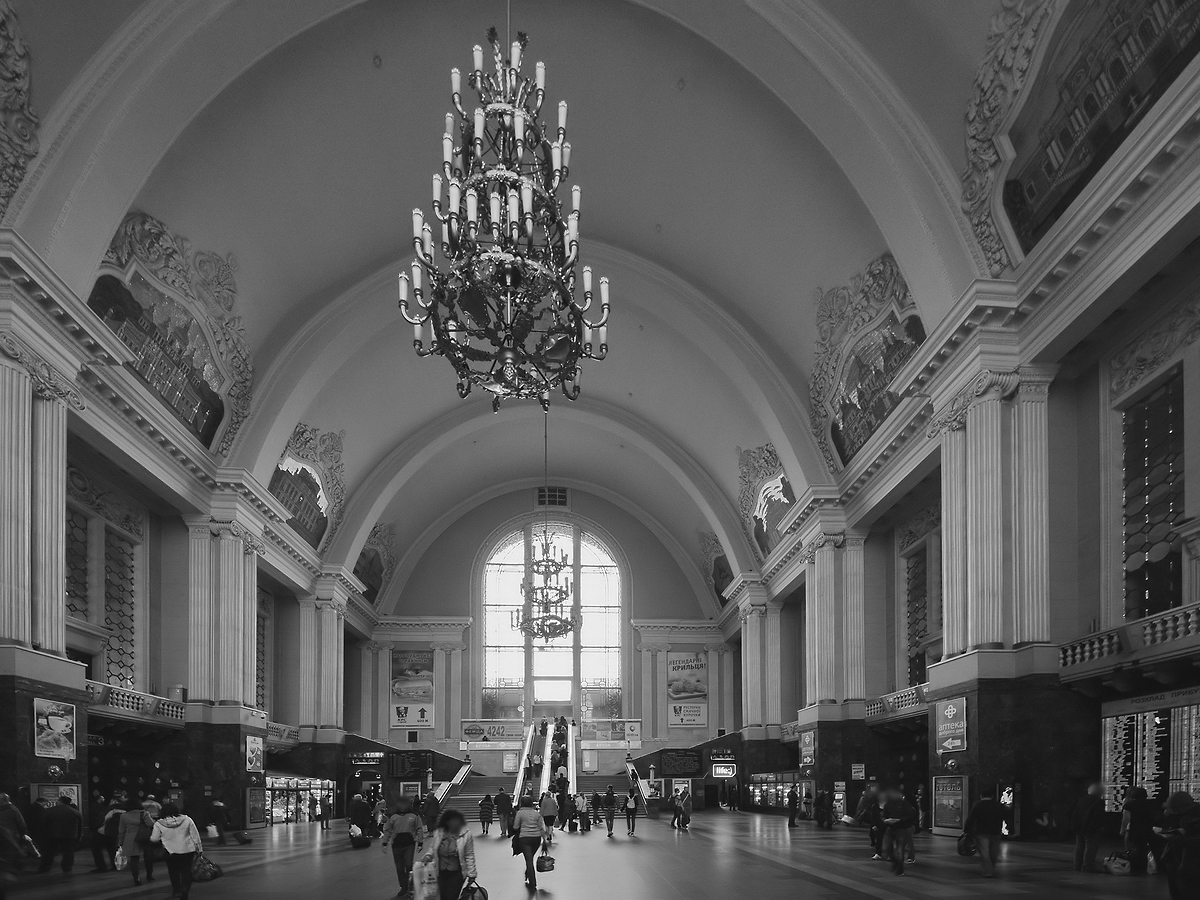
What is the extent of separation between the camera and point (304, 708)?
30719mm

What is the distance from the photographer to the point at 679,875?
12508 mm

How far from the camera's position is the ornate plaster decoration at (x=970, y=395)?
15.9 meters

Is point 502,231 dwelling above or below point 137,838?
above

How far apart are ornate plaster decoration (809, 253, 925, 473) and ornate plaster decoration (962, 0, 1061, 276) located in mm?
2800

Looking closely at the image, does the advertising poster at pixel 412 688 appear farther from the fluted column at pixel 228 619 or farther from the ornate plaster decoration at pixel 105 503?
the ornate plaster decoration at pixel 105 503

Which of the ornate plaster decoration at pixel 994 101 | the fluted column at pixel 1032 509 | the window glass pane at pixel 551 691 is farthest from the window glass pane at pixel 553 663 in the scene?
the ornate plaster decoration at pixel 994 101

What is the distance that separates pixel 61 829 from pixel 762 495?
1829 centimetres

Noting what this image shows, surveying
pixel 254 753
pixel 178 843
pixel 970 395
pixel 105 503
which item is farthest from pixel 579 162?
pixel 178 843

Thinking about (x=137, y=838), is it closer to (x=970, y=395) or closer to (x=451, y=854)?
(x=451, y=854)

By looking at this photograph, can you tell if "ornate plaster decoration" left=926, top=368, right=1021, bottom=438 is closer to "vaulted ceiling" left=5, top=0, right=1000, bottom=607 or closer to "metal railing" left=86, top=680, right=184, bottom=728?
"vaulted ceiling" left=5, top=0, right=1000, bottom=607

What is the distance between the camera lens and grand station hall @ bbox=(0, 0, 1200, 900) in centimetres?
1257

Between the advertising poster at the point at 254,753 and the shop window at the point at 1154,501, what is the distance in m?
16.0

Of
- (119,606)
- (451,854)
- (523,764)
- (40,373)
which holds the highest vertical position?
(40,373)

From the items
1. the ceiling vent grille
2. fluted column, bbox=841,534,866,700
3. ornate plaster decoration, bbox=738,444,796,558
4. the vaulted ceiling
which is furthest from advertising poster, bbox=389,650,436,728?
fluted column, bbox=841,534,866,700
